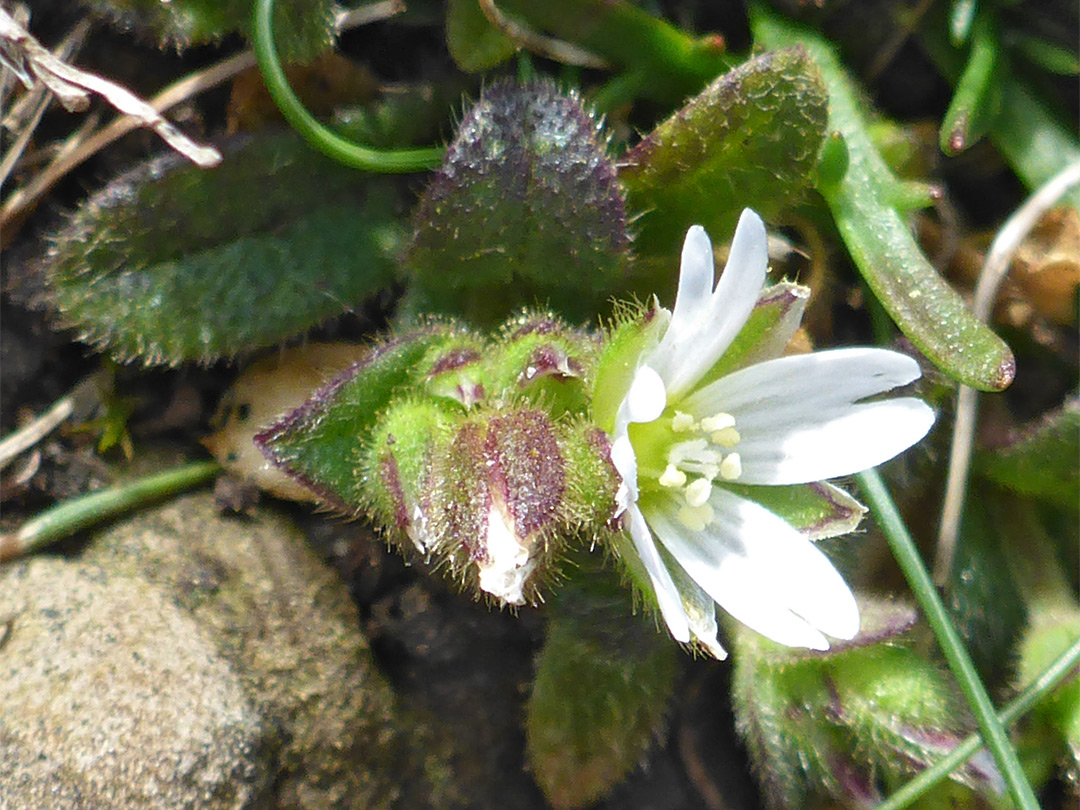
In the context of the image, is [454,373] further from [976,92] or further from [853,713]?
[976,92]

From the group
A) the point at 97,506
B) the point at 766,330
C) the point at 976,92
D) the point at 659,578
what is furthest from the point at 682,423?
the point at 97,506

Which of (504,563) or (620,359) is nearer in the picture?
(504,563)

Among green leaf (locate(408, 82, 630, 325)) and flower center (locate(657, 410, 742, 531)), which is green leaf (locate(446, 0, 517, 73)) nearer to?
green leaf (locate(408, 82, 630, 325))

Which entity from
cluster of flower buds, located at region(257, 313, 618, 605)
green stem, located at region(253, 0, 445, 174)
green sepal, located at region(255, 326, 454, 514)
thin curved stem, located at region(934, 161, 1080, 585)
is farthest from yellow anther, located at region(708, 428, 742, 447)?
green stem, located at region(253, 0, 445, 174)

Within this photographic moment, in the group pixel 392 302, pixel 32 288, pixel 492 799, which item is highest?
pixel 392 302

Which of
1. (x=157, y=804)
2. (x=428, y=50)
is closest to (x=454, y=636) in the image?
(x=157, y=804)

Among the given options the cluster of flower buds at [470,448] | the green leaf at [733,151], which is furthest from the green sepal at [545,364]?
the green leaf at [733,151]

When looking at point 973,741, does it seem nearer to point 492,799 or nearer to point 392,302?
point 492,799
